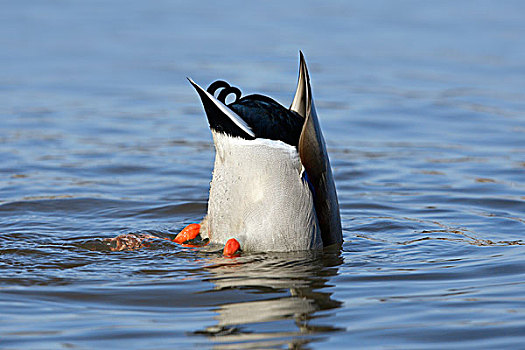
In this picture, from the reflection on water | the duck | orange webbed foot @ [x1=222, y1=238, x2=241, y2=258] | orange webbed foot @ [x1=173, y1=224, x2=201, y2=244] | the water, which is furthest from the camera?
orange webbed foot @ [x1=173, y1=224, x2=201, y2=244]

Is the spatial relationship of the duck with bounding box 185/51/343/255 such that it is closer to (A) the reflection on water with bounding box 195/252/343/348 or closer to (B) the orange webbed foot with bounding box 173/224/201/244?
(A) the reflection on water with bounding box 195/252/343/348

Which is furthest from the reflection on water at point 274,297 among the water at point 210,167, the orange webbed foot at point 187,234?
the orange webbed foot at point 187,234

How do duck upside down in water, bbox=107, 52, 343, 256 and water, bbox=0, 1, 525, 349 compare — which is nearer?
water, bbox=0, 1, 525, 349

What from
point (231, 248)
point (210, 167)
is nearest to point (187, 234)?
point (231, 248)

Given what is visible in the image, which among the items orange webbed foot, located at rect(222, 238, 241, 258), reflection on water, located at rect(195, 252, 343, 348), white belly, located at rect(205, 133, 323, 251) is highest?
white belly, located at rect(205, 133, 323, 251)

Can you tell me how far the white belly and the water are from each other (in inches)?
5.7

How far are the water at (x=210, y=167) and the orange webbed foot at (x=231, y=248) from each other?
67 millimetres

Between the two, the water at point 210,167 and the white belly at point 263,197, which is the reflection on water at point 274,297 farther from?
the white belly at point 263,197

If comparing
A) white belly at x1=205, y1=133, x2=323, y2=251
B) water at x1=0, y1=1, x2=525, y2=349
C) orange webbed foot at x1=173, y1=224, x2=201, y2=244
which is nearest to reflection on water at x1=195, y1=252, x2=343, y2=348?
water at x1=0, y1=1, x2=525, y2=349

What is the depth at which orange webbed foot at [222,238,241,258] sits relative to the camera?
5.95m

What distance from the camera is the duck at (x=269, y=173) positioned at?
575cm

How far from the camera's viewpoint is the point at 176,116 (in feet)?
35.9

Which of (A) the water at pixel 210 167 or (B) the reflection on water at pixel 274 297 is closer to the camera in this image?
(B) the reflection on water at pixel 274 297

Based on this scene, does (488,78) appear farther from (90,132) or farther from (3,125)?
(3,125)
